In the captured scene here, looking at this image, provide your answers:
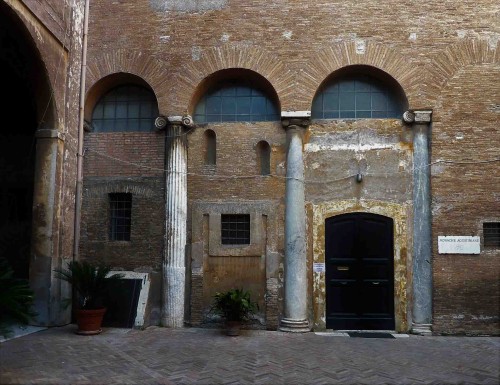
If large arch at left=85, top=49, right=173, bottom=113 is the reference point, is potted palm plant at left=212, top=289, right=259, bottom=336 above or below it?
below

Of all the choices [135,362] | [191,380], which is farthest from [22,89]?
[191,380]

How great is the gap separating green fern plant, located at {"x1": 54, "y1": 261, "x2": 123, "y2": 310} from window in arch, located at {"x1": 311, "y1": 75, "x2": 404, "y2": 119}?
556 cm

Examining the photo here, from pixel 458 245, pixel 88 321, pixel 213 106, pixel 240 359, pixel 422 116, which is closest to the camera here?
pixel 240 359

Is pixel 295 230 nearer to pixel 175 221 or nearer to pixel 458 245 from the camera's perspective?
pixel 175 221

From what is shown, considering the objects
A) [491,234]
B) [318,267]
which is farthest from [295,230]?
[491,234]

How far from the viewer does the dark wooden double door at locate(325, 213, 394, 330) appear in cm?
947

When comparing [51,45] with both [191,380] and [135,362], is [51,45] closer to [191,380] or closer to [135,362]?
[135,362]

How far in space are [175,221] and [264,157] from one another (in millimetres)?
2404

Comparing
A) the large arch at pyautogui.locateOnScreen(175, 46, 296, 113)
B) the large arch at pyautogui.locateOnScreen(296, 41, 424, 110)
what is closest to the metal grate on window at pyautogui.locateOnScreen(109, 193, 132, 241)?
the large arch at pyautogui.locateOnScreen(175, 46, 296, 113)

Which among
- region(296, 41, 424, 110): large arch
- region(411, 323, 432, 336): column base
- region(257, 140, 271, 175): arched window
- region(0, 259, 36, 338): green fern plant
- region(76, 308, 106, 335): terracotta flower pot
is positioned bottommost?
region(411, 323, 432, 336): column base

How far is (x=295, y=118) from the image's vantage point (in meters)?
9.70

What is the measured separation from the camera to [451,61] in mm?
9367

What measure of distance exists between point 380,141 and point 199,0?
5062 mm

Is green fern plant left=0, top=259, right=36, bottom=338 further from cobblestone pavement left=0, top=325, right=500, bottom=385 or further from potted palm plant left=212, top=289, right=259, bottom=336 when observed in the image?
potted palm plant left=212, top=289, right=259, bottom=336
